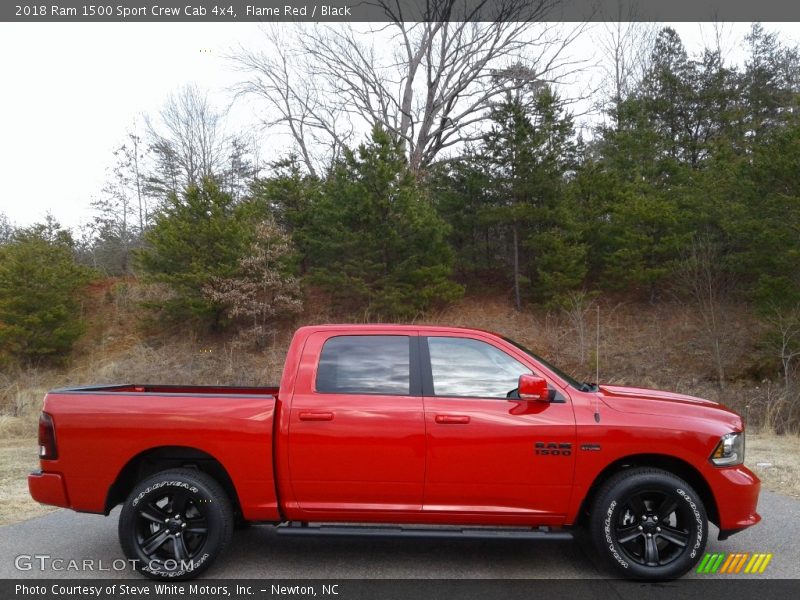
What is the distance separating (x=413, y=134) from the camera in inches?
1262

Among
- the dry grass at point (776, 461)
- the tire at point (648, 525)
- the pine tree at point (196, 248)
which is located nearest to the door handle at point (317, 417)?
the tire at point (648, 525)

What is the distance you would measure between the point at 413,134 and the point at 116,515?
27.8 metres

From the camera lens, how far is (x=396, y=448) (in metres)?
4.73

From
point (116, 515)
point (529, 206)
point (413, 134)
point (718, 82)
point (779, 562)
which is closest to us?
point (779, 562)

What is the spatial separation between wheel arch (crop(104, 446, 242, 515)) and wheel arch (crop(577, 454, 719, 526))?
106 inches

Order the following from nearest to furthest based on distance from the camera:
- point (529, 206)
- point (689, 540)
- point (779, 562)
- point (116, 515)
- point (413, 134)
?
1. point (689, 540)
2. point (779, 562)
3. point (116, 515)
4. point (529, 206)
5. point (413, 134)

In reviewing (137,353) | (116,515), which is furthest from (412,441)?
(137,353)

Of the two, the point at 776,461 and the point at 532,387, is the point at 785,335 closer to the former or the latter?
the point at 776,461

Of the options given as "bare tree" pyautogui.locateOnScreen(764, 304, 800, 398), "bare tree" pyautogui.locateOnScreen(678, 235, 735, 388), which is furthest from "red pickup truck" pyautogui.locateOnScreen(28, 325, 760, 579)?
"bare tree" pyautogui.locateOnScreen(678, 235, 735, 388)

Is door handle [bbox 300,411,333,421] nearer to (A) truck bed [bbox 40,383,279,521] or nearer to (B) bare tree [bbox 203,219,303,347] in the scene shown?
(A) truck bed [bbox 40,383,279,521]

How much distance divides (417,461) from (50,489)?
280 centimetres

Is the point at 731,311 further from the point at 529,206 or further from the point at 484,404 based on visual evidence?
the point at 484,404

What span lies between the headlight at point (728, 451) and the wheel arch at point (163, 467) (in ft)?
11.7

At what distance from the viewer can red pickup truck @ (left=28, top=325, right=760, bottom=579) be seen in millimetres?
4691
